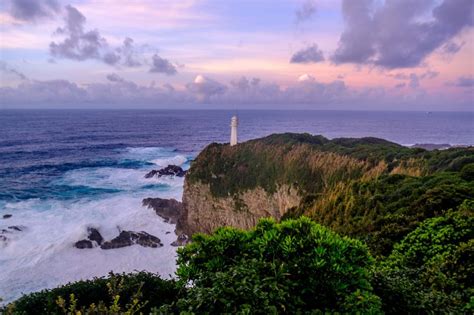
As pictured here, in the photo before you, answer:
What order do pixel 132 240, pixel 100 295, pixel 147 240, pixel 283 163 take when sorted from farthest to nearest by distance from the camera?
pixel 132 240, pixel 147 240, pixel 283 163, pixel 100 295

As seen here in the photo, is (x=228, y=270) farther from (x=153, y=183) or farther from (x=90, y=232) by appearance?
(x=153, y=183)

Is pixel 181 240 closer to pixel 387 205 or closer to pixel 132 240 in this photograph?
pixel 132 240

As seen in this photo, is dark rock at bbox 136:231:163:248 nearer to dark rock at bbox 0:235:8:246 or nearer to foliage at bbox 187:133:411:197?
foliage at bbox 187:133:411:197

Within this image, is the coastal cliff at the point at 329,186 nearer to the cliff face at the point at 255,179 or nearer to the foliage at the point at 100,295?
the cliff face at the point at 255,179

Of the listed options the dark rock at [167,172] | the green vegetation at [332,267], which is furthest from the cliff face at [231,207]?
the dark rock at [167,172]


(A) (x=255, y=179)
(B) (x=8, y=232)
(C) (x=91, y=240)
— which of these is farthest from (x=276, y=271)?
(B) (x=8, y=232)

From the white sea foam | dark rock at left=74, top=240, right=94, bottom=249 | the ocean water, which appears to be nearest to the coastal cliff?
the white sea foam
